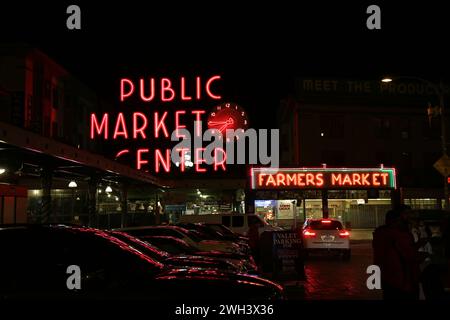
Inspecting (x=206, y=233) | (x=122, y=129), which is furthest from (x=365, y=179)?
(x=122, y=129)

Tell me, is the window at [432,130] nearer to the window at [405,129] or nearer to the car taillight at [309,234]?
the window at [405,129]

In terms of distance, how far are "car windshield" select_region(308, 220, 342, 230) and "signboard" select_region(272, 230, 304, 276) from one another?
7444mm

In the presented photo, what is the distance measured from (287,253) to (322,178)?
48.1 ft

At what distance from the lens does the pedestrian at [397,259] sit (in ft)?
21.6

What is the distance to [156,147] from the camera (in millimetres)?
36750

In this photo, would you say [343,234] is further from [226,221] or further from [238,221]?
[226,221]

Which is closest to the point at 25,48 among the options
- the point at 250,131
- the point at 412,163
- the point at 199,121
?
the point at 199,121

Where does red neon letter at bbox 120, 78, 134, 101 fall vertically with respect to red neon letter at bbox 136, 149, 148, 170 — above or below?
above

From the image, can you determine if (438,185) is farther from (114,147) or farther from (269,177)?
(114,147)

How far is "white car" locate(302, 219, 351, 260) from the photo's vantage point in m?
20.0

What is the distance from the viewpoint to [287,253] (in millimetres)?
13148

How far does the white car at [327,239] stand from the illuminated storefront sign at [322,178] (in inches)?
256

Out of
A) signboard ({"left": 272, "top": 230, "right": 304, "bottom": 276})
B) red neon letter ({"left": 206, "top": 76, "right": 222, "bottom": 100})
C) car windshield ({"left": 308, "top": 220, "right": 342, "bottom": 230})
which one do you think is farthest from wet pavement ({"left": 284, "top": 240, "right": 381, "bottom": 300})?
red neon letter ({"left": 206, "top": 76, "right": 222, "bottom": 100})

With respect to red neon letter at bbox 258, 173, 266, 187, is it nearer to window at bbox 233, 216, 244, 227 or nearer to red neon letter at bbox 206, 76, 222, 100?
window at bbox 233, 216, 244, 227
